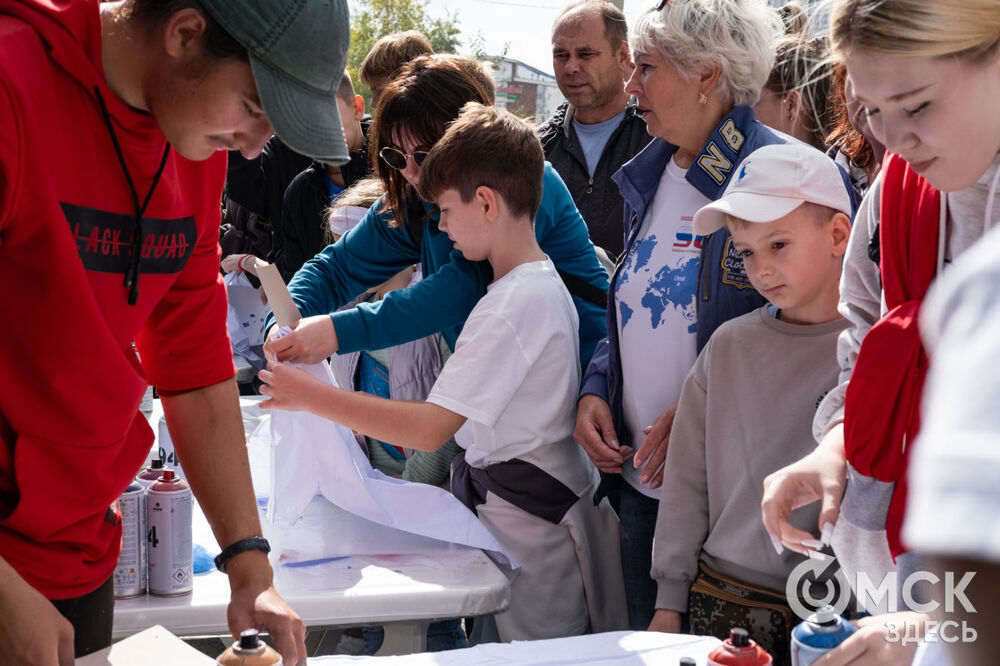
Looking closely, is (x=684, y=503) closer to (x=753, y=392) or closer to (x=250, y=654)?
(x=753, y=392)

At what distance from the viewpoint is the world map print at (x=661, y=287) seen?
215 centimetres

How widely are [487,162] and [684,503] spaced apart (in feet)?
2.96

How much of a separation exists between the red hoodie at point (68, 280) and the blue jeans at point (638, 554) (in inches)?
47.0

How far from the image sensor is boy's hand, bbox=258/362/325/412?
85.9 inches

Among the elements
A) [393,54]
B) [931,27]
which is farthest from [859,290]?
[393,54]

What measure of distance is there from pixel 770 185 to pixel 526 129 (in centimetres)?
72

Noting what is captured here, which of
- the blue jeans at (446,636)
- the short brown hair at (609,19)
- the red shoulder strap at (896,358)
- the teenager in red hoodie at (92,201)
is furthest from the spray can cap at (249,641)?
the short brown hair at (609,19)

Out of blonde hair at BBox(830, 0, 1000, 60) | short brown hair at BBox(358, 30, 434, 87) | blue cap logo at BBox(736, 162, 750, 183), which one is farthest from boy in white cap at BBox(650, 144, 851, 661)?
short brown hair at BBox(358, 30, 434, 87)

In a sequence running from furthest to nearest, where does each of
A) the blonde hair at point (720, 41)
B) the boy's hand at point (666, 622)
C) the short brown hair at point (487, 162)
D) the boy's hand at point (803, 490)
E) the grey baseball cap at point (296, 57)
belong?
the short brown hair at point (487, 162) < the blonde hair at point (720, 41) < the boy's hand at point (666, 622) < the boy's hand at point (803, 490) < the grey baseball cap at point (296, 57)

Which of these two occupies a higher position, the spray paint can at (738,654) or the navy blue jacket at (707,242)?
the navy blue jacket at (707,242)

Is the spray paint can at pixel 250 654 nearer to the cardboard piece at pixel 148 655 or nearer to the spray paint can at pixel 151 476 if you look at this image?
the cardboard piece at pixel 148 655

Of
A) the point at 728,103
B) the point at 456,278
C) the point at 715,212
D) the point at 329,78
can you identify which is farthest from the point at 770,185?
the point at 329,78

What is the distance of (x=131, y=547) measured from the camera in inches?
74.3

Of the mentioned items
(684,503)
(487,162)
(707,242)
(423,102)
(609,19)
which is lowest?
(684,503)
